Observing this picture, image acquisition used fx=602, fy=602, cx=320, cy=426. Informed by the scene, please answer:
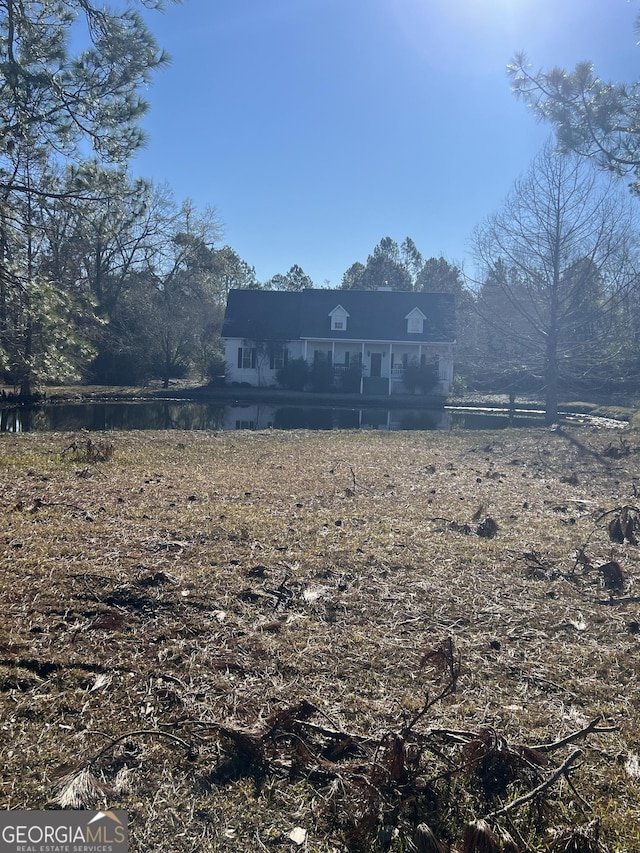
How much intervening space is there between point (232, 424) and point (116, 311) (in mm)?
23799

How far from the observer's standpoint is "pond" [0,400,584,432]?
1761 cm

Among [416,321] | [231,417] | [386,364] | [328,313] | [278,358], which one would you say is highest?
[328,313]

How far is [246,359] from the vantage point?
3738 centimetres

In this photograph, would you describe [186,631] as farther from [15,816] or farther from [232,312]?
[232,312]

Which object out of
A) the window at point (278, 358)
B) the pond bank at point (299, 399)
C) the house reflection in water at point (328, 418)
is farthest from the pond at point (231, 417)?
the window at point (278, 358)

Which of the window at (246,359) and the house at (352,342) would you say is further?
the window at (246,359)

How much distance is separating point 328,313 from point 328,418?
17772mm

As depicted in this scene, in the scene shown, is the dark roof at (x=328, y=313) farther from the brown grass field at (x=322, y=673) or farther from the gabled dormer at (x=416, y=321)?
the brown grass field at (x=322, y=673)

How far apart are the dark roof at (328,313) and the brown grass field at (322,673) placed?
103 feet

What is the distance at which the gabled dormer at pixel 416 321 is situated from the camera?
37312mm

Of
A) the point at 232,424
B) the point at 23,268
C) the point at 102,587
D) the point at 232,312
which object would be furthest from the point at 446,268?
the point at 102,587

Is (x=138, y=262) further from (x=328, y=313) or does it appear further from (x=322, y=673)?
(x=322, y=673)

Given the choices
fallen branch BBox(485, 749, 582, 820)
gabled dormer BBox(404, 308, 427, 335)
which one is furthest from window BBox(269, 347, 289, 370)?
fallen branch BBox(485, 749, 582, 820)

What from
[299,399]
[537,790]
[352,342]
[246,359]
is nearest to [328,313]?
[352,342]
